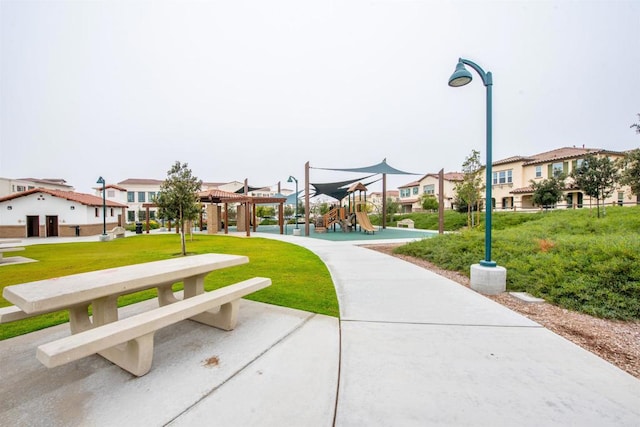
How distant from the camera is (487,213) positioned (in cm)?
471

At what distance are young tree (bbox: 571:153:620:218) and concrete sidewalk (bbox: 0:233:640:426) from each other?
665 inches

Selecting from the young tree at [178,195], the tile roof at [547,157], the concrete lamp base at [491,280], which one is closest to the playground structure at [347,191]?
the young tree at [178,195]

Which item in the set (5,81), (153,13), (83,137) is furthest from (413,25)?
(83,137)

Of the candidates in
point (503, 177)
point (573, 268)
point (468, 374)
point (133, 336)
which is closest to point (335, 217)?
point (573, 268)

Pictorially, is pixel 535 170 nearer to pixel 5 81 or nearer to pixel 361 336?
pixel 361 336

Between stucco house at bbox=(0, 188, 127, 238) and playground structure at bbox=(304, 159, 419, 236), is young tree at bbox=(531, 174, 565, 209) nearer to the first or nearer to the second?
playground structure at bbox=(304, 159, 419, 236)

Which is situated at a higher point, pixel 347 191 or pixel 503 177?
pixel 503 177

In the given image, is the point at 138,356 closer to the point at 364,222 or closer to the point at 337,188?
the point at 364,222

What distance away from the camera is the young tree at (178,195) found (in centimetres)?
991

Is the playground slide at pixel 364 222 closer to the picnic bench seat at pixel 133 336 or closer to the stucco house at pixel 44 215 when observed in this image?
the picnic bench seat at pixel 133 336

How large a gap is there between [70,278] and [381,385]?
3105mm

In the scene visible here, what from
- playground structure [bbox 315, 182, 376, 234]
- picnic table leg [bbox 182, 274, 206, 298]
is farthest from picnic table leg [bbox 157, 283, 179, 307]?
playground structure [bbox 315, 182, 376, 234]

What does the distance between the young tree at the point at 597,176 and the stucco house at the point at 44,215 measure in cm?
3322

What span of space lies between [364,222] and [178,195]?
1186 cm
